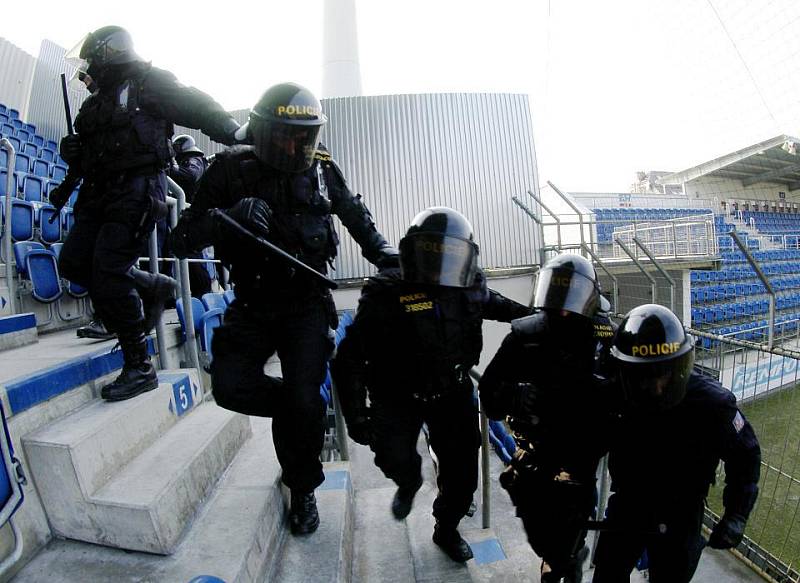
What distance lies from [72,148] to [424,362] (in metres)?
1.90

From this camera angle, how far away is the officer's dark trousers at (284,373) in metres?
1.97

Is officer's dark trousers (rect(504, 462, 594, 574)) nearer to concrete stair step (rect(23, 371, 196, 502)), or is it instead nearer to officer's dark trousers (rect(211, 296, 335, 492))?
officer's dark trousers (rect(211, 296, 335, 492))

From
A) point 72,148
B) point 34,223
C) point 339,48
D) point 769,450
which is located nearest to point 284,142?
point 72,148

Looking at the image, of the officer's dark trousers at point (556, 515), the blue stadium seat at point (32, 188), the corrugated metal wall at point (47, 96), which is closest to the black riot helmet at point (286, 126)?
the officer's dark trousers at point (556, 515)

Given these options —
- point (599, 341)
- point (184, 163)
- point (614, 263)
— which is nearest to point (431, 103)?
point (614, 263)

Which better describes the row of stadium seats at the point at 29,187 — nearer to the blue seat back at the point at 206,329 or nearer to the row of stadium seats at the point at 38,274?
the row of stadium seats at the point at 38,274

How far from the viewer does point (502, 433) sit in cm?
429

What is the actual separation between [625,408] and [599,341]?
0.39 meters

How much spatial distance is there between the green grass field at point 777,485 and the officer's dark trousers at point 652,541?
3.03 meters

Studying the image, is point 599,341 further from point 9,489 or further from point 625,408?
point 9,489

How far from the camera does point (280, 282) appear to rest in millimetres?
2016

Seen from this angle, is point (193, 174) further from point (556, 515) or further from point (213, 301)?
point (556, 515)

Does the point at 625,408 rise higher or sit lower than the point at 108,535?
higher

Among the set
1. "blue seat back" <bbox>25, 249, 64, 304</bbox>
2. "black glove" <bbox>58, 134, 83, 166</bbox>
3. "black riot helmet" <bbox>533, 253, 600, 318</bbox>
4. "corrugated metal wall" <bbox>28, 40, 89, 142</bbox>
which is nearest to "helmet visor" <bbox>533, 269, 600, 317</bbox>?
"black riot helmet" <bbox>533, 253, 600, 318</bbox>
